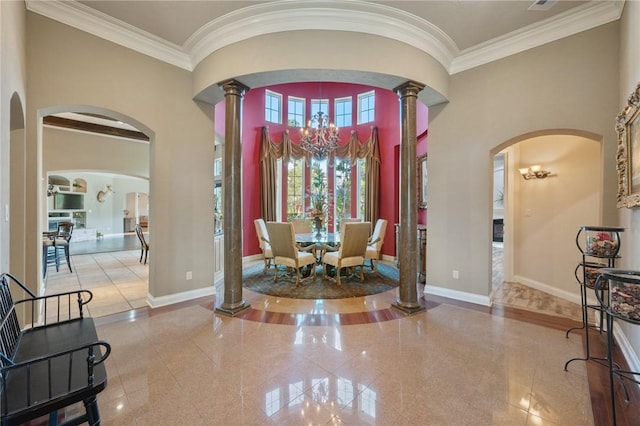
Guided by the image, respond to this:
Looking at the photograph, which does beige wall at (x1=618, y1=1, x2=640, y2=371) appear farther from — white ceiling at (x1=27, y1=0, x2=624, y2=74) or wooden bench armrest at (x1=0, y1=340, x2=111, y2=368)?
wooden bench armrest at (x1=0, y1=340, x2=111, y2=368)

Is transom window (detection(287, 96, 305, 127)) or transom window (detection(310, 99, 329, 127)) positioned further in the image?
transom window (detection(310, 99, 329, 127))

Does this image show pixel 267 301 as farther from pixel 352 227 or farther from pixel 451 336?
pixel 451 336

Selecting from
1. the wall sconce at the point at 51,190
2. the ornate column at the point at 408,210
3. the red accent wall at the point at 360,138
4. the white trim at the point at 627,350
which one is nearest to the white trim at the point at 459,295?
the ornate column at the point at 408,210

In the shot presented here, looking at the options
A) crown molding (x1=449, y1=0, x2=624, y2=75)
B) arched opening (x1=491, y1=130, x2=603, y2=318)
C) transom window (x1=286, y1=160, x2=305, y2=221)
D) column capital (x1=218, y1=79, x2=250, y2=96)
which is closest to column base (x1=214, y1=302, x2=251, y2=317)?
column capital (x1=218, y1=79, x2=250, y2=96)

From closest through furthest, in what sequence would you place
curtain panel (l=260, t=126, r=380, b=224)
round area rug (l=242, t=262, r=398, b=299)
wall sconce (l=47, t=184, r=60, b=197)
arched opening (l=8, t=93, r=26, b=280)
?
arched opening (l=8, t=93, r=26, b=280) < round area rug (l=242, t=262, r=398, b=299) < curtain panel (l=260, t=126, r=380, b=224) < wall sconce (l=47, t=184, r=60, b=197)

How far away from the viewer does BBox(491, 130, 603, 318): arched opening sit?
3.82 metres

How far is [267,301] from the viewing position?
12.8 feet

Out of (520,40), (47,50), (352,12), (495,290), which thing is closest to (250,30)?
(352,12)

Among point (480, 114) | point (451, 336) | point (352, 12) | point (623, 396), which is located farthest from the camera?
point (480, 114)

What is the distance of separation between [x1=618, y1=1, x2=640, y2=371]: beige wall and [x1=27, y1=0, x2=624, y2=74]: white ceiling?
18.3 inches

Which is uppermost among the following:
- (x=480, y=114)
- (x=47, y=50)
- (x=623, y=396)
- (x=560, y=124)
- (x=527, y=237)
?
(x=47, y=50)

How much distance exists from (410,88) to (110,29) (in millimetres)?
3741

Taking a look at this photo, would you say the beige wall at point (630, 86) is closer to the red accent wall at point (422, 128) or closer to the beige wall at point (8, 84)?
the red accent wall at point (422, 128)

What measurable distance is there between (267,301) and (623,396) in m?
3.54
